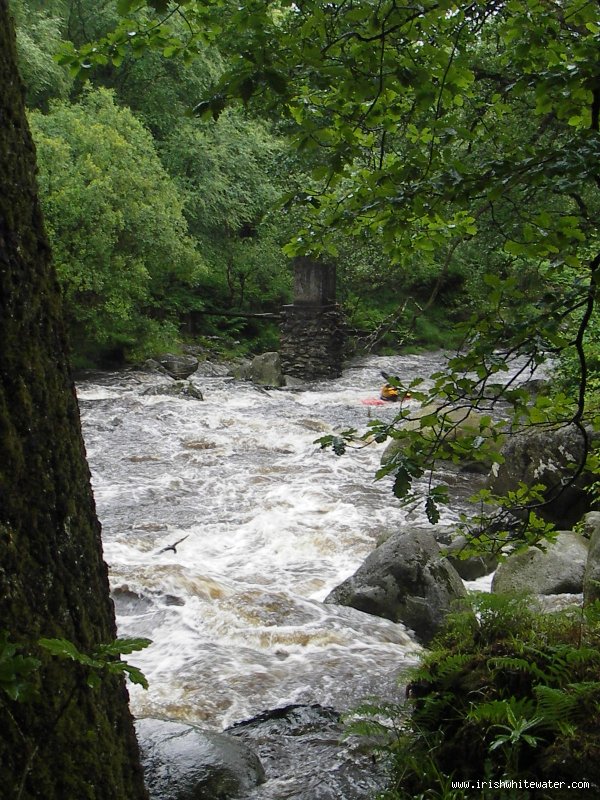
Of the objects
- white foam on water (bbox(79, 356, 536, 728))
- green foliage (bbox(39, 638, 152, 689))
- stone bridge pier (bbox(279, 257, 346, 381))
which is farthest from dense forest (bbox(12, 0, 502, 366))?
green foliage (bbox(39, 638, 152, 689))

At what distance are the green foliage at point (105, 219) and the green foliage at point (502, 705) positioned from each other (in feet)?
50.1

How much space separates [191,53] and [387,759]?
3726 millimetres

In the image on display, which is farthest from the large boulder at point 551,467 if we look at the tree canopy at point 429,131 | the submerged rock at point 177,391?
the submerged rock at point 177,391

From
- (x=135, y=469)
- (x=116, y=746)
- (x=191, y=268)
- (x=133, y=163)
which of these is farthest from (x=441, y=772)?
(x=191, y=268)

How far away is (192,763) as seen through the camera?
394 cm

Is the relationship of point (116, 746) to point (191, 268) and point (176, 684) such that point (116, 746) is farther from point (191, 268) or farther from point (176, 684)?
point (191, 268)

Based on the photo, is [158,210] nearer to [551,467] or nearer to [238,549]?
[238,549]

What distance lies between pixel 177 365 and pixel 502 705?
18357 mm

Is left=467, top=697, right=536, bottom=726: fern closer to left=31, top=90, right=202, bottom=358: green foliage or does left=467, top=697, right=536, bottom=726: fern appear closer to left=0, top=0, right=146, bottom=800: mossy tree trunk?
left=0, top=0, right=146, bottom=800: mossy tree trunk

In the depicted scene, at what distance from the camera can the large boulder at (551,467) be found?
331 inches

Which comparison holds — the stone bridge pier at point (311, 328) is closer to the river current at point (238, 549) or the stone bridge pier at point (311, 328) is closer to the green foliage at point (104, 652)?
the river current at point (238, 549)

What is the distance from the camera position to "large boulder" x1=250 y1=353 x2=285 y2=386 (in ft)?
67.7

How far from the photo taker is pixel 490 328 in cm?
267

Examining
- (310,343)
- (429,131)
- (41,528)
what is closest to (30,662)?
(41,528)
